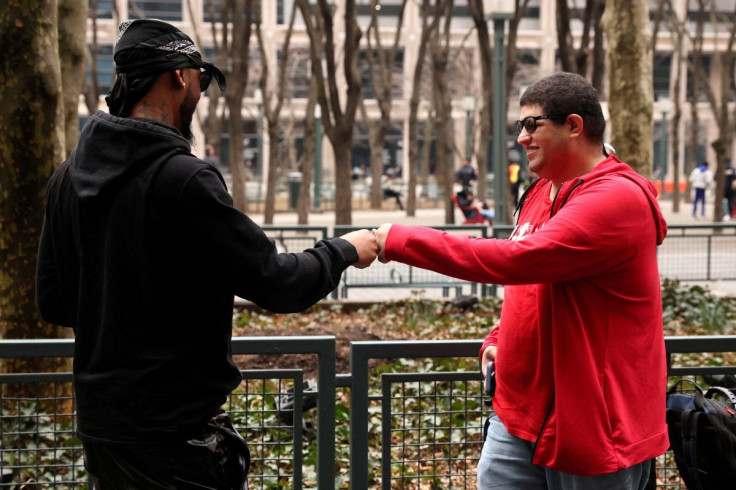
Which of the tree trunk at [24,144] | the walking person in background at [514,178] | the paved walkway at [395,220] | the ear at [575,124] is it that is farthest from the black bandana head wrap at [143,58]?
the walking person in background at [514,178]

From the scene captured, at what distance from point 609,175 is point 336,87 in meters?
17.1

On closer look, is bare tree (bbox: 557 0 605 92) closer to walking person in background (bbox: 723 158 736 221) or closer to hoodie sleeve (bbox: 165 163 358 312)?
walking person in background (bbox: 723 158 736 221)

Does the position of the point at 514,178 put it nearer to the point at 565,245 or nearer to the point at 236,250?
the point at 565,245

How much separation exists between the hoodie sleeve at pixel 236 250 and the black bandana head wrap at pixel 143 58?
0.32 meters

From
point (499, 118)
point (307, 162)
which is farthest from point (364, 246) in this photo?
point (307, 162)

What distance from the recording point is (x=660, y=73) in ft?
250

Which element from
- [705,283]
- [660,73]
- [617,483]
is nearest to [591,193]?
[617,483]

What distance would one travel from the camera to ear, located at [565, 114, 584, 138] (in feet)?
10.6

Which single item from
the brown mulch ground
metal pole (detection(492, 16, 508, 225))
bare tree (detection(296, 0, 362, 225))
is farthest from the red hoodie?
bare tree (detection(296, 0, 362, 225))

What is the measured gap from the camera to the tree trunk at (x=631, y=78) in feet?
34.7

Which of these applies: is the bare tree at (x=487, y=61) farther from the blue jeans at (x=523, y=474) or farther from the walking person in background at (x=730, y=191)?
the blue jeans at (x=523, y=474)

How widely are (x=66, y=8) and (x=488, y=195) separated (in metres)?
41.7

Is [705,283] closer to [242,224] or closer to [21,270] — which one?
[21,270]

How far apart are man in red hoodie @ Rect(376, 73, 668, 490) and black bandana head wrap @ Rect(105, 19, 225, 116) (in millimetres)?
822
